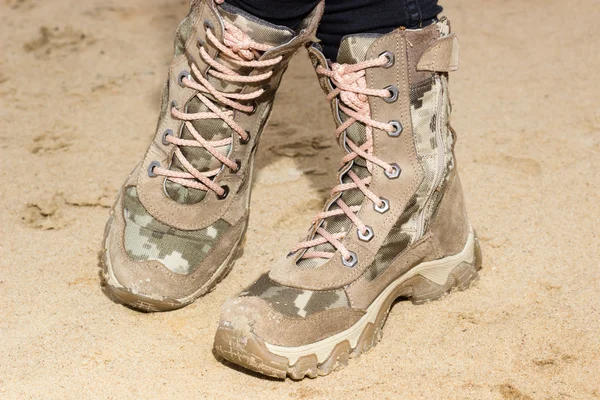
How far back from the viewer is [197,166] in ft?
5.58

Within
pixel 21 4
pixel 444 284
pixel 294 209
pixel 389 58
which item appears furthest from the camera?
pixel 21 4

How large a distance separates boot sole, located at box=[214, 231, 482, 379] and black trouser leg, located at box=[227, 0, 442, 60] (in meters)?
0.51

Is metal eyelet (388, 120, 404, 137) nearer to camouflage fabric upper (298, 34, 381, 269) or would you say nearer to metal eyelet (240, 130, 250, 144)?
camouflage fabric upper (298, 34, 381, 269)

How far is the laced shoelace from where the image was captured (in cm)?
161

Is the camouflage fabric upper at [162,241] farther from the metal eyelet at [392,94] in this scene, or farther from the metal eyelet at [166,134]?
the metal eyelet at [392,94]

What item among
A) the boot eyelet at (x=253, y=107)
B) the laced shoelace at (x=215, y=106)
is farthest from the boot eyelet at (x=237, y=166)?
the boot eyelet at (x=253, y=107)

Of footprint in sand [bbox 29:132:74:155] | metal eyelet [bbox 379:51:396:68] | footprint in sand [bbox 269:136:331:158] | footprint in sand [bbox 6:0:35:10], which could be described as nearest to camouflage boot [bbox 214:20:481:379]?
metal eyelet [bbox 379:51:396:68]

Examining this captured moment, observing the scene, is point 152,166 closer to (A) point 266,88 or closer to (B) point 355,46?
(A) point 266,88

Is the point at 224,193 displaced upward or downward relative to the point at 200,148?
downward

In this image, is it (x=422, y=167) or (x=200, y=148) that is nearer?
(x=422, y=167)

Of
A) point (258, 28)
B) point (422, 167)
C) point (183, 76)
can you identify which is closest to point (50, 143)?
point (183, 76)

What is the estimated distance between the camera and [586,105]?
8.52ft

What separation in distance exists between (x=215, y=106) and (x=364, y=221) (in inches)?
16.1

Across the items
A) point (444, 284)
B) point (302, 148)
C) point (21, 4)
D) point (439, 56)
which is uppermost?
point (439, 56)
